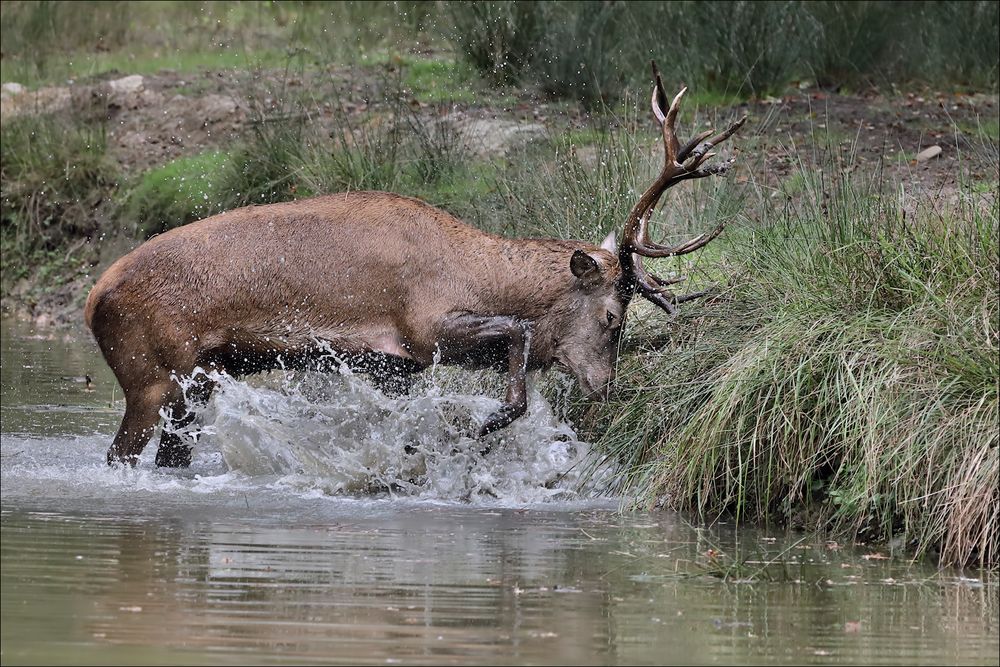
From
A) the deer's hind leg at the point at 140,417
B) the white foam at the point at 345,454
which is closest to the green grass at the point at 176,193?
the white foam at the point at 345,454

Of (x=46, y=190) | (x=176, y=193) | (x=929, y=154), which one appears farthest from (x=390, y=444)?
(x=46, y=190)

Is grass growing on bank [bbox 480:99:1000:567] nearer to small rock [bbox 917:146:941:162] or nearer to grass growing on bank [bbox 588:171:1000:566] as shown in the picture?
grass growing on bank [bbox 588:171:1000:566]

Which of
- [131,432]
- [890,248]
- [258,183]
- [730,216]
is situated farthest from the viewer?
[258,183]

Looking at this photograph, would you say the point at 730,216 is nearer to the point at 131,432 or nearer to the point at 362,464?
the point at 362,464

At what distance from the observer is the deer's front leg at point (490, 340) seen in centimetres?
898

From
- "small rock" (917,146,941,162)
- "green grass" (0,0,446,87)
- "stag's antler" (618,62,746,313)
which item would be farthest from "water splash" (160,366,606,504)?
"green grass" (0,0,446,87)

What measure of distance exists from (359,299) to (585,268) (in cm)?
123

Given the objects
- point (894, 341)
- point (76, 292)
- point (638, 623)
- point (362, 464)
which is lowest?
point (76, 292)

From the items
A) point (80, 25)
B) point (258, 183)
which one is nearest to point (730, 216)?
point (258, 183)

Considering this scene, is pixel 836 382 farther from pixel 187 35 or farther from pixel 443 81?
pixel 187 35

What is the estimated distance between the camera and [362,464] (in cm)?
870

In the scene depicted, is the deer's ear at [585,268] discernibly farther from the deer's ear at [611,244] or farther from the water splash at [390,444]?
the water splash at [390,444]

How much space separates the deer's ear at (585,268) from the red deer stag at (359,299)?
0.01m

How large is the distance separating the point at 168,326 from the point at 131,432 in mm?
602
